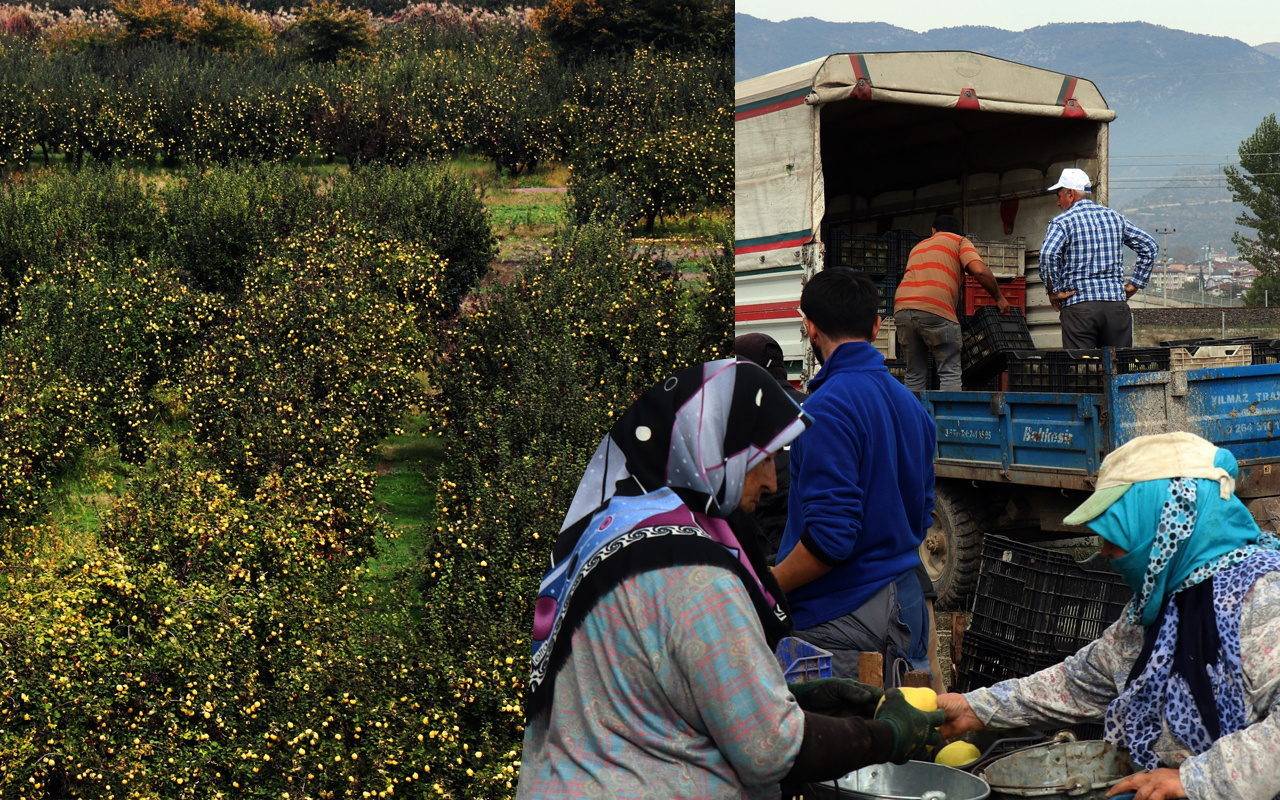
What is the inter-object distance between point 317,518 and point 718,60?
15215 millimetres

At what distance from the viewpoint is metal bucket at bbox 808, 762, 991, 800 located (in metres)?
2.28

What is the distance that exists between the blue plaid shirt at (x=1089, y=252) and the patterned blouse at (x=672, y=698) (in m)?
6.03

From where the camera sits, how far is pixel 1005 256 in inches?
385

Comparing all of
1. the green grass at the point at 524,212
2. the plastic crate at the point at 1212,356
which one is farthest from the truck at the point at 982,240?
the green grass at the point at 524,212

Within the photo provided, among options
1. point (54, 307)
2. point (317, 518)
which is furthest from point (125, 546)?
point (54, 307)

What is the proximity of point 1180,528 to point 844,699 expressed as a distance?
772 millimetres

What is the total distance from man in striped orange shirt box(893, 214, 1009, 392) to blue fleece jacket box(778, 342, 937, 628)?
4425 millimetres

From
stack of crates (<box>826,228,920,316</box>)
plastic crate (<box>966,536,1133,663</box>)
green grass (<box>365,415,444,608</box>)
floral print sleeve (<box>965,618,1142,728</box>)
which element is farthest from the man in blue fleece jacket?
stack of crates (<box>826,228,920,316</box>)

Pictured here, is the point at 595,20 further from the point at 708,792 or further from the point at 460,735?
the point at 708,792

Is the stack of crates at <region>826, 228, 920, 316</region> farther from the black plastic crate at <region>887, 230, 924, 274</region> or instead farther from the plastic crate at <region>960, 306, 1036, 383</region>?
the plastic crate at <region>960, 306, 1036, 383</region>

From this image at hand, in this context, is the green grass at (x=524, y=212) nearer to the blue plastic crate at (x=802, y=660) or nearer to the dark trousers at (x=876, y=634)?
the dark trousers at (x=876, y=634)

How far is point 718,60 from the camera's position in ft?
67.3

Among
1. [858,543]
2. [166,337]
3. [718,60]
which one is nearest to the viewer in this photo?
[858,543]

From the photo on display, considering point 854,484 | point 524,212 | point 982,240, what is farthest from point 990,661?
point 524,212
